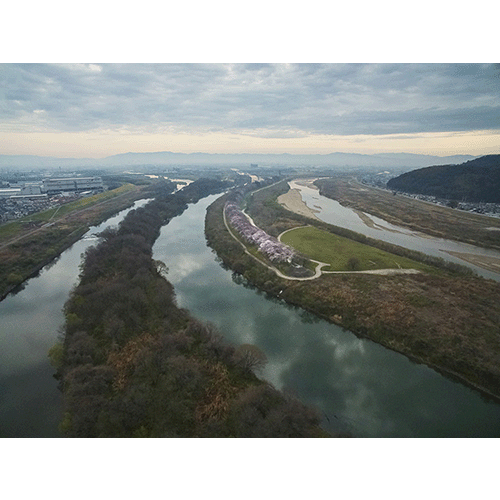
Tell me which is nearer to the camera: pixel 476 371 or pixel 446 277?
pixel 476 371

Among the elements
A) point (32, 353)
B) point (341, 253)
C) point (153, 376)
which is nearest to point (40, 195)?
point (32, 353)

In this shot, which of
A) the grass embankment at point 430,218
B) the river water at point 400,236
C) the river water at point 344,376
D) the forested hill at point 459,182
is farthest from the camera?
the forested hill at point 459,182

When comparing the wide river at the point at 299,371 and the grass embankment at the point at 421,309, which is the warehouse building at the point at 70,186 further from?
the grass embankment at the point at 421,309

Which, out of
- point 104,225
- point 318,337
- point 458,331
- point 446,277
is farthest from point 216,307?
point 104,225

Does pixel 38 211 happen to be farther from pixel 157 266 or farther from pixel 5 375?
pixel 5 375

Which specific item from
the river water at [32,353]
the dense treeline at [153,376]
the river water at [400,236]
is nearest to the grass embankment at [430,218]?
the river water at [400,236]

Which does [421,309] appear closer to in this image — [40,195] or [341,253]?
[341,253]
